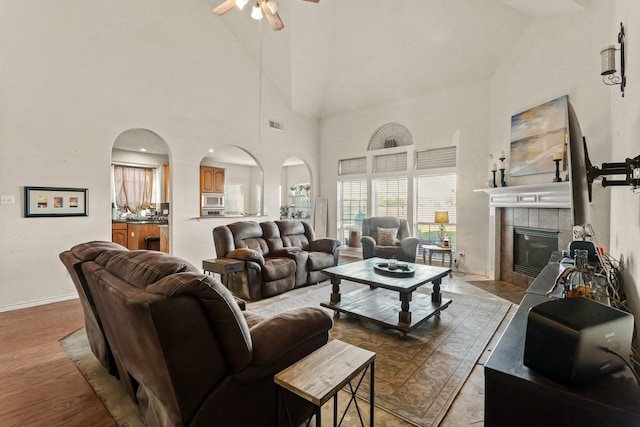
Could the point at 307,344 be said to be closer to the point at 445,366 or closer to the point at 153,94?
the point at 445,366

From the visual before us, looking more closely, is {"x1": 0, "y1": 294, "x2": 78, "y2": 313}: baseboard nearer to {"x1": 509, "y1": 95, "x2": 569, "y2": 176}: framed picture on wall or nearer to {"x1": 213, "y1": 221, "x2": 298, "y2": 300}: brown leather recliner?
{"x1": 213, "y1": 221, "x2": 298, "y2": 300}: brown leather recliner

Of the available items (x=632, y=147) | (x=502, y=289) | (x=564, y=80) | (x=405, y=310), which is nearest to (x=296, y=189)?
(x=502, y=289)

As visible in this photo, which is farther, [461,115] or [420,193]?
[420,193]

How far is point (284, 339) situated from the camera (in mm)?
1502

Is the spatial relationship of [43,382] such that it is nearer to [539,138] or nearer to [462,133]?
[539,138]

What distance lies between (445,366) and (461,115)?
470 cm

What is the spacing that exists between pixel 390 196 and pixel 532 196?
Answer: 112 inches

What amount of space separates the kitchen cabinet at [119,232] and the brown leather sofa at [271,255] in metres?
3.47

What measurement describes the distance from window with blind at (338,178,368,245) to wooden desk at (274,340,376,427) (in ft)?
18.9

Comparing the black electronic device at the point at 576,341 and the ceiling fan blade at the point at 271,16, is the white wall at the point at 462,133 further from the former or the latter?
the black electronic device at the point at 576,341

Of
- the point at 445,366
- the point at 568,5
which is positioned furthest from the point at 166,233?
the point at 568,5

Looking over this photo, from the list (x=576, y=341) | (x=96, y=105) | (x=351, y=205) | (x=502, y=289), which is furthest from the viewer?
(x=351, y=205)

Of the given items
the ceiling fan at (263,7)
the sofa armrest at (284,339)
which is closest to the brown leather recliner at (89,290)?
the sofa armrest at (284,339)

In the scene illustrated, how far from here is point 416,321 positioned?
9.50 feet
